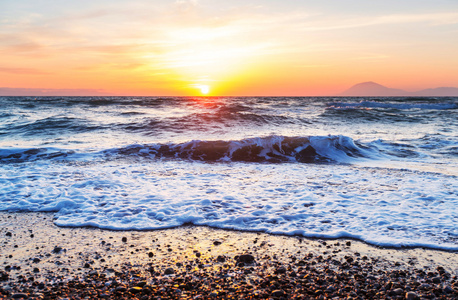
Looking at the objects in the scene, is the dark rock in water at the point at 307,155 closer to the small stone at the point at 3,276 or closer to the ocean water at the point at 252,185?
the ocean water at the point at 252,185

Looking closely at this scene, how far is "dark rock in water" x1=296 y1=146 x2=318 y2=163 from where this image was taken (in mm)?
10475

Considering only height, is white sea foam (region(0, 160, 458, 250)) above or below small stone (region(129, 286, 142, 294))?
above

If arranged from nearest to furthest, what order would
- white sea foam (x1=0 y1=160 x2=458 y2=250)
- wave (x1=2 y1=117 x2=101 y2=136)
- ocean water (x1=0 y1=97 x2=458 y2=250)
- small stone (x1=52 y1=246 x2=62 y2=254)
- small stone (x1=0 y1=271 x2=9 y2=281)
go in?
small stone (x1=0 y1=271 x2=9 y2=281) < small stone (x1=52 y1=246 x2=62 y2=254) < white sea foam (x1=0 y1=160 x2=458 y2=250) < ocean water (x1=0 y1=97 x2=458 y2=250) < wave (x1=2 y1=117 x2=101 y2=136)

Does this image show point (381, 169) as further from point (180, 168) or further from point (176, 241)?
point (176, 241)

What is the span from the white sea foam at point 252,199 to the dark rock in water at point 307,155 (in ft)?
5.90

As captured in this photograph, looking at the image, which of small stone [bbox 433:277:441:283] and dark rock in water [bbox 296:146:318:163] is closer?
small stone [bbox 433:277:441:283]

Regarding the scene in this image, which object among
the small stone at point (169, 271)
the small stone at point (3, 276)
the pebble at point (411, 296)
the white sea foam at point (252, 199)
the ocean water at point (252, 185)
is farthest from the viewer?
the ocean water at point (252, 185)

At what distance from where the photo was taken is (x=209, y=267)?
338cm

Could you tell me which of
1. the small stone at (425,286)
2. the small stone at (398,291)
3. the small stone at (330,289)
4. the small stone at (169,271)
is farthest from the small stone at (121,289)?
the small stone at (425,286)

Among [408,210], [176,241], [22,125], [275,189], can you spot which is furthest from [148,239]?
[22,125]

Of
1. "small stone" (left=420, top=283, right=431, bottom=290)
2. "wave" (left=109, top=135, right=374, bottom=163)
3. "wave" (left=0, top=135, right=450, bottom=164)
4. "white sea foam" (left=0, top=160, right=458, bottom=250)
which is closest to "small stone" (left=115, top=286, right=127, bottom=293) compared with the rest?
"white sea foam" (left=0, top=160, right=458, bottom=250)

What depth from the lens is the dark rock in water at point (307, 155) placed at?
1048cm

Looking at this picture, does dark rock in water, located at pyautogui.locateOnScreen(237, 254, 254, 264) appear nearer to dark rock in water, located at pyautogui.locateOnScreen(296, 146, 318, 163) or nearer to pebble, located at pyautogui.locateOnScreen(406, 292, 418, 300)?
pebble, located at pyautogui.locateOnScreen(406, 292, 418, 300)

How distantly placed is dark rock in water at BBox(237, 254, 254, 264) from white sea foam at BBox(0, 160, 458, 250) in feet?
3.09
